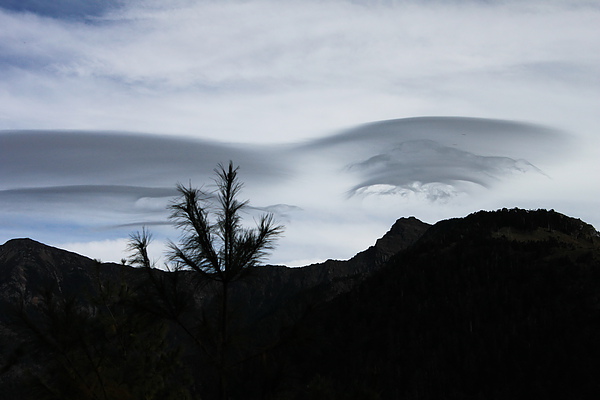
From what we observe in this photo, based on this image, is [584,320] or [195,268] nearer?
[195,268]

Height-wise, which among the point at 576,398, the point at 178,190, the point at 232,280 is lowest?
the point at 576,398

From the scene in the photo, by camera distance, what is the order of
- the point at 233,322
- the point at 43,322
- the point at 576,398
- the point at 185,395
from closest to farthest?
the point at 43,322 → the point at 233,322 → the point at 185,395 → the point at 576,398

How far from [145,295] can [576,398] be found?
607 ft

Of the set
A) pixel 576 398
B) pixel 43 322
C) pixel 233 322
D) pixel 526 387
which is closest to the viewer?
pixel 43 322

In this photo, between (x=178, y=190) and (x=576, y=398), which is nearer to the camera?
(x=178, y=190)

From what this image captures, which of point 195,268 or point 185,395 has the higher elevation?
point 195,268

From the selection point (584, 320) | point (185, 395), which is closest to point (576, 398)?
point (584, 320)

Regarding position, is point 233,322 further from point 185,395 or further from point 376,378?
point 185,395

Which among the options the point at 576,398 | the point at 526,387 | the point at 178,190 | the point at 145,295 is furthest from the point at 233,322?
the point at 526,387

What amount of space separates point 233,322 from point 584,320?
686 ft

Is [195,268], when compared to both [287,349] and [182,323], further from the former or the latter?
[287,349]

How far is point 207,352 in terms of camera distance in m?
13.7

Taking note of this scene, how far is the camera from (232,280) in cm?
1417

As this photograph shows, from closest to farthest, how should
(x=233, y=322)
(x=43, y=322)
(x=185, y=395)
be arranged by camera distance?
(x=43, y=322), (x=233, y=322), (x=185, y=395)
